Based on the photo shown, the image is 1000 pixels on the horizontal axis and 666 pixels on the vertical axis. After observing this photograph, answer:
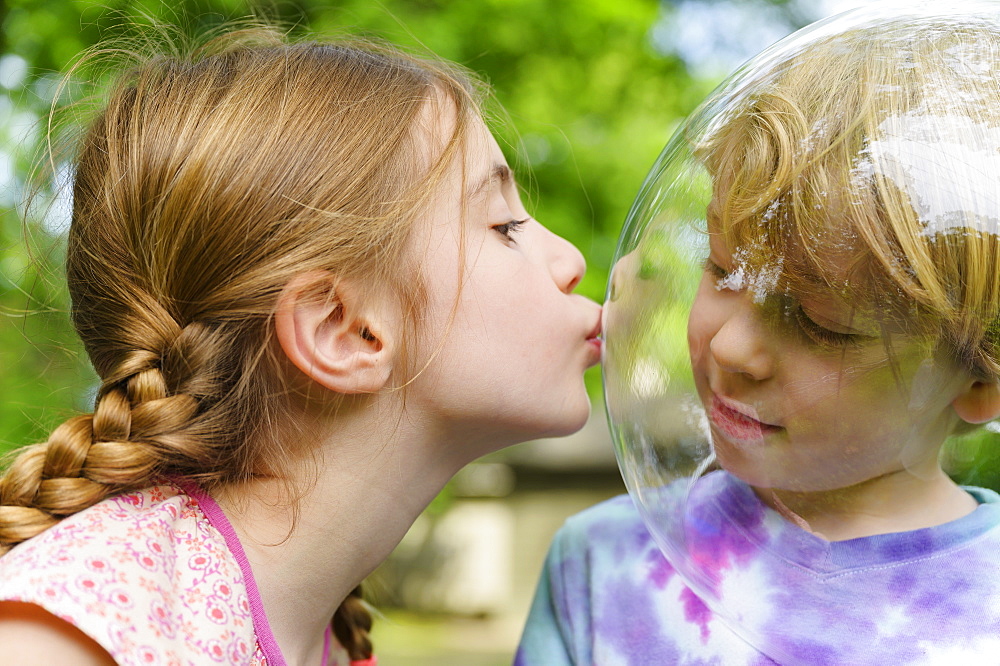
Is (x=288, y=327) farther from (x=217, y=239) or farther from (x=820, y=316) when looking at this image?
(x=820, y=316)

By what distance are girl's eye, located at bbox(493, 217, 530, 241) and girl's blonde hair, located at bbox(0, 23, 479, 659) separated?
154 mm

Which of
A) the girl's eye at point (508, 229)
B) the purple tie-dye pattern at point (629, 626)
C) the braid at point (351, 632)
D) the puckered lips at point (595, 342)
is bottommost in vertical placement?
the braid at point (351, 632)

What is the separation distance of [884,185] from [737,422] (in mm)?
373

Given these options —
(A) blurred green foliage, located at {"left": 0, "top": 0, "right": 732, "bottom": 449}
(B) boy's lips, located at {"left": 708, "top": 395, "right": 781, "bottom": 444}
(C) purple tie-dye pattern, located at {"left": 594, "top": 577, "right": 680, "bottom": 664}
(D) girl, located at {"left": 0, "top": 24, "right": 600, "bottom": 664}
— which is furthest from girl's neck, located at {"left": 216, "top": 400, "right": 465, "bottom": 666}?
(A) blurred green foliage, located at {"left": 0, "top": 0, "right": 732, "bottom": 449}

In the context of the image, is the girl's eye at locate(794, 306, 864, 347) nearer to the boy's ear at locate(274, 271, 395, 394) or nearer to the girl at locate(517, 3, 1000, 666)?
the girl at locate(517, 3, 1000, 666)

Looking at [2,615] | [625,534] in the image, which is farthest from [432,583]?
[2,615]

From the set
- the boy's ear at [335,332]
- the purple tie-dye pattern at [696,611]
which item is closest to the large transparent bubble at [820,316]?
the purple tie-dye pattern at [696,611]

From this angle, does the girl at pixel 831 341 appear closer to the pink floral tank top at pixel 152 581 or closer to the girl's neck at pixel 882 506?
the girl's neck at pixel 882 506

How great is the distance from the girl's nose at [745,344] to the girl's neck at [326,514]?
626mm

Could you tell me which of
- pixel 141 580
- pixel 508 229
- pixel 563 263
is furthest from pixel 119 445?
pixel 563 263

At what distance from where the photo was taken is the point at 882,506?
122 cm

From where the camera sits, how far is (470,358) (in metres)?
1.59

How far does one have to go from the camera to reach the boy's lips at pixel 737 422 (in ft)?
4.04

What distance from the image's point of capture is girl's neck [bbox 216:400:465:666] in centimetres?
155
